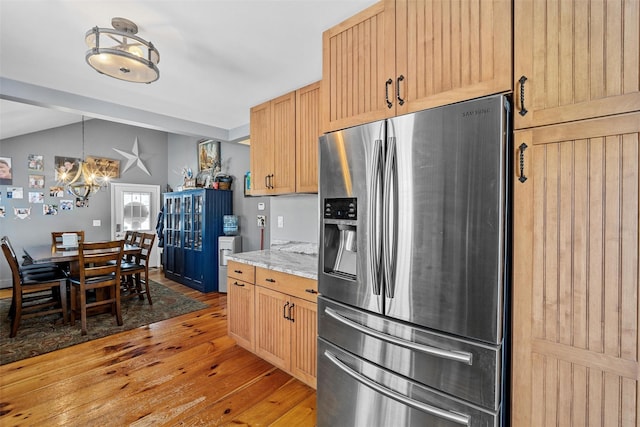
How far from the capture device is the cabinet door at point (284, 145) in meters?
2.63

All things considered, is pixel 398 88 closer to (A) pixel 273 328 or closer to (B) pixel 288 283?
(B) pixel 288 283

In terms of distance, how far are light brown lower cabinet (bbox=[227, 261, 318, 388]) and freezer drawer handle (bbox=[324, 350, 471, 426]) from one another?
1.53 feet

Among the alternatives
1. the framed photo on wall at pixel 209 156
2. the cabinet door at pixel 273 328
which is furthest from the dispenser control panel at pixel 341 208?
the framed photo on wall at pixel 209 156

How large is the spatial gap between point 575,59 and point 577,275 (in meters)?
0.76

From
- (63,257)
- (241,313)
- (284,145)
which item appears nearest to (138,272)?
(63,257)

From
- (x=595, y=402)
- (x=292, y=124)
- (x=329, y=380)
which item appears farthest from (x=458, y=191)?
(x=292, y=124)

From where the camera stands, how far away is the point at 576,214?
3.35 ft

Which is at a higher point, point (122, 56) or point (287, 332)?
point (122, 56)

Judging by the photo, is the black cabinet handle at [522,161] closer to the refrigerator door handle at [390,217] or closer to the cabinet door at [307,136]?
the refrigerator door handle at [390,217]

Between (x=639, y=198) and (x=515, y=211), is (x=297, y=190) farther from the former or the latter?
(x=639, y=198)

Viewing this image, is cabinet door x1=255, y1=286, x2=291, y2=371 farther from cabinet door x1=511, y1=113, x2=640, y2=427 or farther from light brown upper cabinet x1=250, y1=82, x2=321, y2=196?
cabinet door x1=511, y1=113, x2=640, y2=427

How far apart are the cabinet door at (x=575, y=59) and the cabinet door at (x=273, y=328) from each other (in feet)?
6.31

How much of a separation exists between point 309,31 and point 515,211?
1800 millimetres

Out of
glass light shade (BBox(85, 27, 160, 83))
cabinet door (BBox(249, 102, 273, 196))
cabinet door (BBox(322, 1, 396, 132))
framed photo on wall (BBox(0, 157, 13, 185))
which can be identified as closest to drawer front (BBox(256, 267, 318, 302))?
cabinet door (BBox(249, 102, 273, 196))
